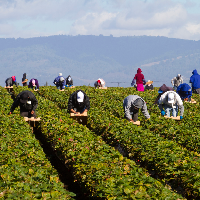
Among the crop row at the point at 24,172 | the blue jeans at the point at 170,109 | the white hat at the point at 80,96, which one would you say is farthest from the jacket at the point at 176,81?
the crop row at the point at 24,172

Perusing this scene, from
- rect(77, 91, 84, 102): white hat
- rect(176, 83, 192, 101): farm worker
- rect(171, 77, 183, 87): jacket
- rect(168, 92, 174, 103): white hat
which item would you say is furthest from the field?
rect(171, 77, 183, 87): jacket

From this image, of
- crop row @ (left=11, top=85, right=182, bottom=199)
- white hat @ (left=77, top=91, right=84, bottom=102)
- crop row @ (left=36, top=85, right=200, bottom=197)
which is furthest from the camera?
white hat @ (left=77, top=91, right=84, bottom=102)

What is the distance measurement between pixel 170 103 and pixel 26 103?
594 centimetres

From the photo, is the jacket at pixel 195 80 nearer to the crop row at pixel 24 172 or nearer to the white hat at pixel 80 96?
the white hat at pixel 80 96

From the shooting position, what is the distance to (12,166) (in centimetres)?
669

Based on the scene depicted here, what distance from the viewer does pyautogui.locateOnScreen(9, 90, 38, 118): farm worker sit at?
12.6m

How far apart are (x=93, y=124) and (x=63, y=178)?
4386 millimetres

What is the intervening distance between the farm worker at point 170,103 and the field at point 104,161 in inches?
28.7

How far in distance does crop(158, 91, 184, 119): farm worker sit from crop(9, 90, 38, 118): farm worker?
17.3ft

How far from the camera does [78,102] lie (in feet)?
45.5

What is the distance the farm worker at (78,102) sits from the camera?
13.6 m

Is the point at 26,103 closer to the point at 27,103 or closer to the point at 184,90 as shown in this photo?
the point at 27,103

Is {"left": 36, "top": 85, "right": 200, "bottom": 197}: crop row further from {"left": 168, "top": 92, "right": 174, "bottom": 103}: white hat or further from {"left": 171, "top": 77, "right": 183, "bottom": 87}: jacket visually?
{"left": 171, "top": 77, "right": 183, "bottom": 87}: jacket

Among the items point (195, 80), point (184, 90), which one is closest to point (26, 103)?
point (184, 90)
